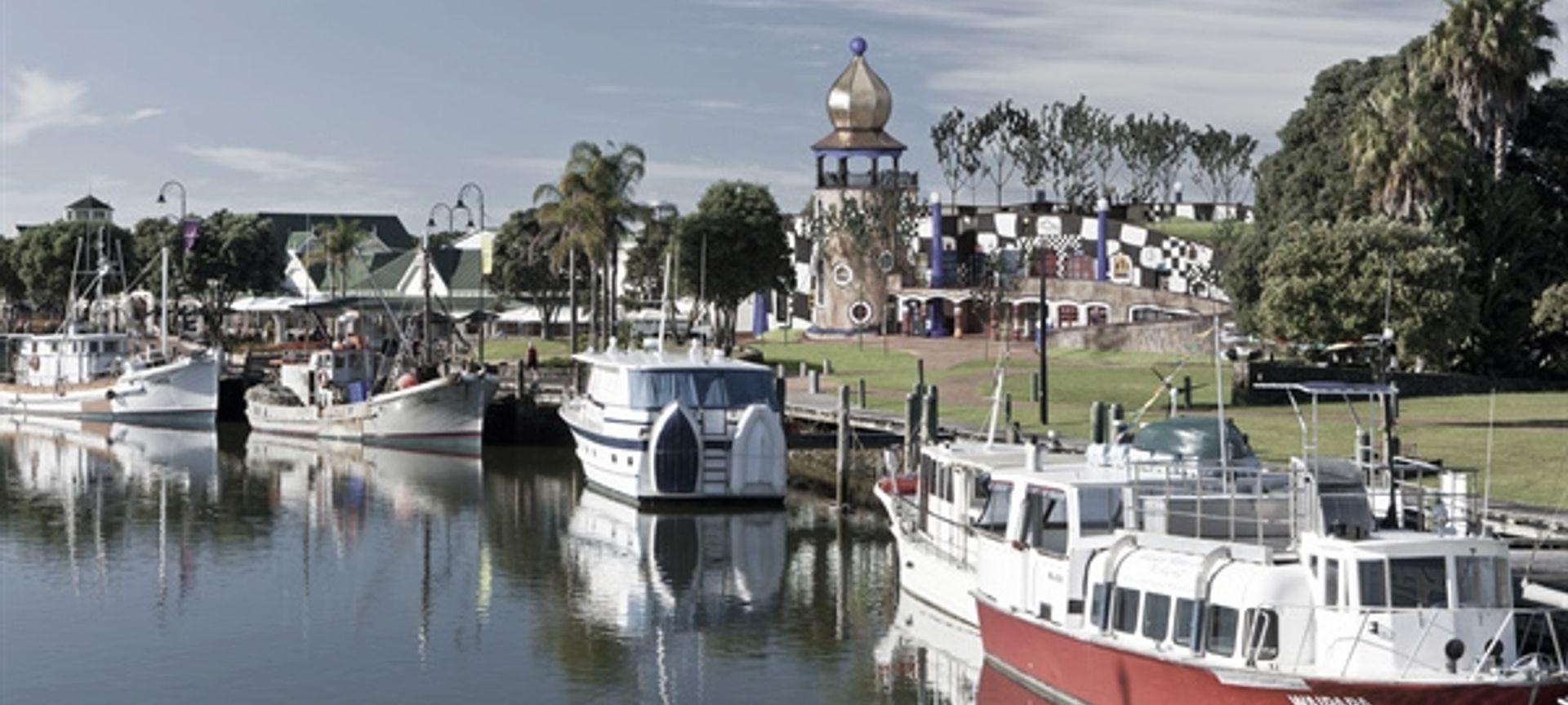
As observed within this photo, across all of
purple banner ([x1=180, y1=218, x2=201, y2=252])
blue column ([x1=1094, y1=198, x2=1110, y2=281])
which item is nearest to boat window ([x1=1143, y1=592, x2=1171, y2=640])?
blue column ([x1=1094, y1=198, x2=1110, y2=281])

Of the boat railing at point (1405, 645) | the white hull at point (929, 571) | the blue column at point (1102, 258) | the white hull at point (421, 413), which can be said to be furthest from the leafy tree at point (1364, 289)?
the boat railing at point (1405, 645)

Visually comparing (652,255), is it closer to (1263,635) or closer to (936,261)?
(936,261)

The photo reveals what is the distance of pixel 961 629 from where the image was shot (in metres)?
41.2

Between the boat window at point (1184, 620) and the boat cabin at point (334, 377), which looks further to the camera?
the boat cabin at point (334, 377)

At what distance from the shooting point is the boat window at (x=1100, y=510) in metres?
35.2

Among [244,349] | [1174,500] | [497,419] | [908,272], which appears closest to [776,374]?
[497,419]

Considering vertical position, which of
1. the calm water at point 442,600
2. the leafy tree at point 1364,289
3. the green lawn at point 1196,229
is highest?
the green lawn at point 1196,229

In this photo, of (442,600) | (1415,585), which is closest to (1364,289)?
(442,600)

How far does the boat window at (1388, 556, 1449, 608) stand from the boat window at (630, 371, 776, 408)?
33.4 metres

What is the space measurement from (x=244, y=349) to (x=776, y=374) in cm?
6897

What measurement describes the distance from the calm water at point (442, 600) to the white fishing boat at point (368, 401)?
932 centimetres

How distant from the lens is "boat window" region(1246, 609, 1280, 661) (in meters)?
29.1

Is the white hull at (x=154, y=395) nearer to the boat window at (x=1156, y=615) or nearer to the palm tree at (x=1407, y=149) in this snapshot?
the palm tree at (x=1407, y=149)

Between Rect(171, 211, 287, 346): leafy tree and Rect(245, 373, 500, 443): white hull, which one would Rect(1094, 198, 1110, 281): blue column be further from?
Rect(171, 211, 287, 346): leafy tree
